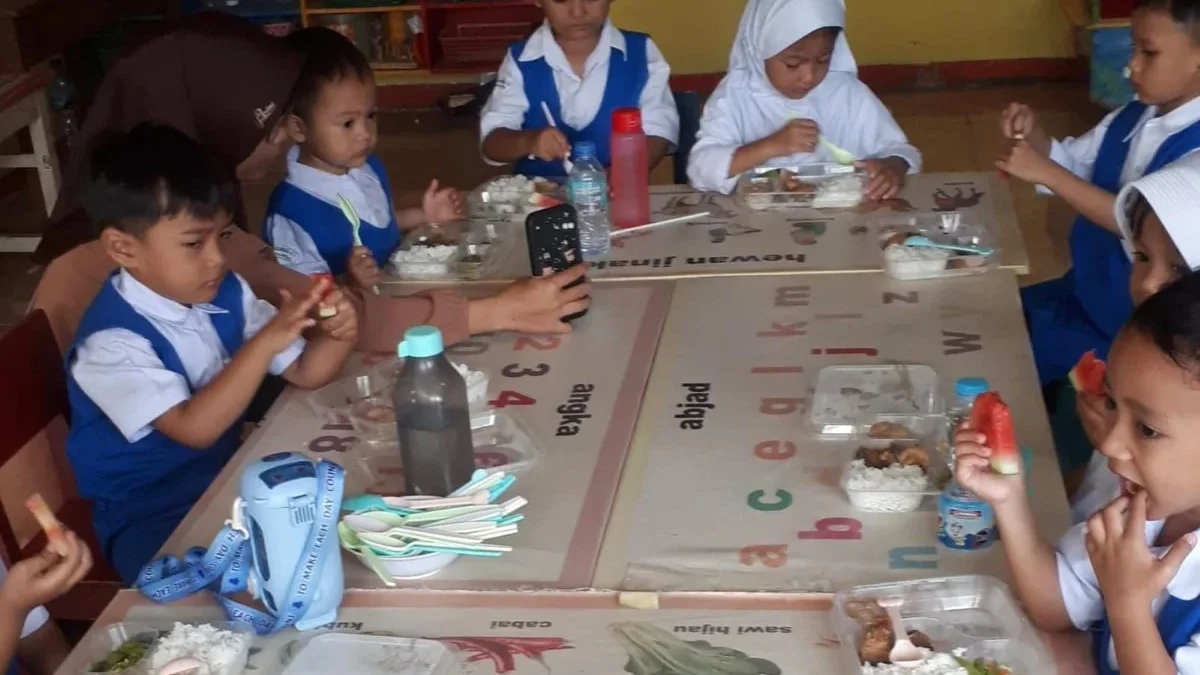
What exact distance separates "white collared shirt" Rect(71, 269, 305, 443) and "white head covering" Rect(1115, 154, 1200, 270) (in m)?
1.10

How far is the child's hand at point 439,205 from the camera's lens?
232 centimetres

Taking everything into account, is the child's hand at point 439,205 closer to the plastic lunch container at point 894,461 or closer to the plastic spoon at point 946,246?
the plastic spoon at point 946,246

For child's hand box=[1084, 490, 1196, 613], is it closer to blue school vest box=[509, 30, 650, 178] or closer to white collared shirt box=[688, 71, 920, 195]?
white collared shirt box=[688, 71, 920, 195]

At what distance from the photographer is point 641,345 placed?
1739 mm

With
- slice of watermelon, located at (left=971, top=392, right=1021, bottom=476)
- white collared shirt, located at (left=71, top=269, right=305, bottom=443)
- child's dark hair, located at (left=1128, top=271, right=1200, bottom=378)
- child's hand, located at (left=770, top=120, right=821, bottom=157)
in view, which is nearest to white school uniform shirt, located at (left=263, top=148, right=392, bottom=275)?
white collared shirt, located at (left=71, top=269, right=305, bottom=443)

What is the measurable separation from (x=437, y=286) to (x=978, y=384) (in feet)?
3.29

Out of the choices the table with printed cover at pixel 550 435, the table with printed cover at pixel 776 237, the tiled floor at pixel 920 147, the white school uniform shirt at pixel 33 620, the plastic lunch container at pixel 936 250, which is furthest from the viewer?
the tiled floor at pixel 920 147

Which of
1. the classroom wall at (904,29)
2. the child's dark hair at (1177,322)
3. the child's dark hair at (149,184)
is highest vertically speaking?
the child's dark hair at (149,184)

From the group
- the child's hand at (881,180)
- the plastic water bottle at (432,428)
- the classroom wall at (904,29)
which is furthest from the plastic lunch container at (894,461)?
the classroom wall at (904,29)

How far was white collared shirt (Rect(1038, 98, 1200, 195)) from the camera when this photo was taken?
1977mm

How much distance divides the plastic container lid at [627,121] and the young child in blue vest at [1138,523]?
1.17 meters

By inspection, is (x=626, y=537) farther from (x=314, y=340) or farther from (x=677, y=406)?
(x=314, y=340)

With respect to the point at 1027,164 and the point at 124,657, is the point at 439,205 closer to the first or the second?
the point at 1027,164

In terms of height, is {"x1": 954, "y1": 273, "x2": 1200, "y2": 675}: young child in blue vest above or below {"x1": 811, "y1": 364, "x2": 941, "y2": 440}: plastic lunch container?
above
